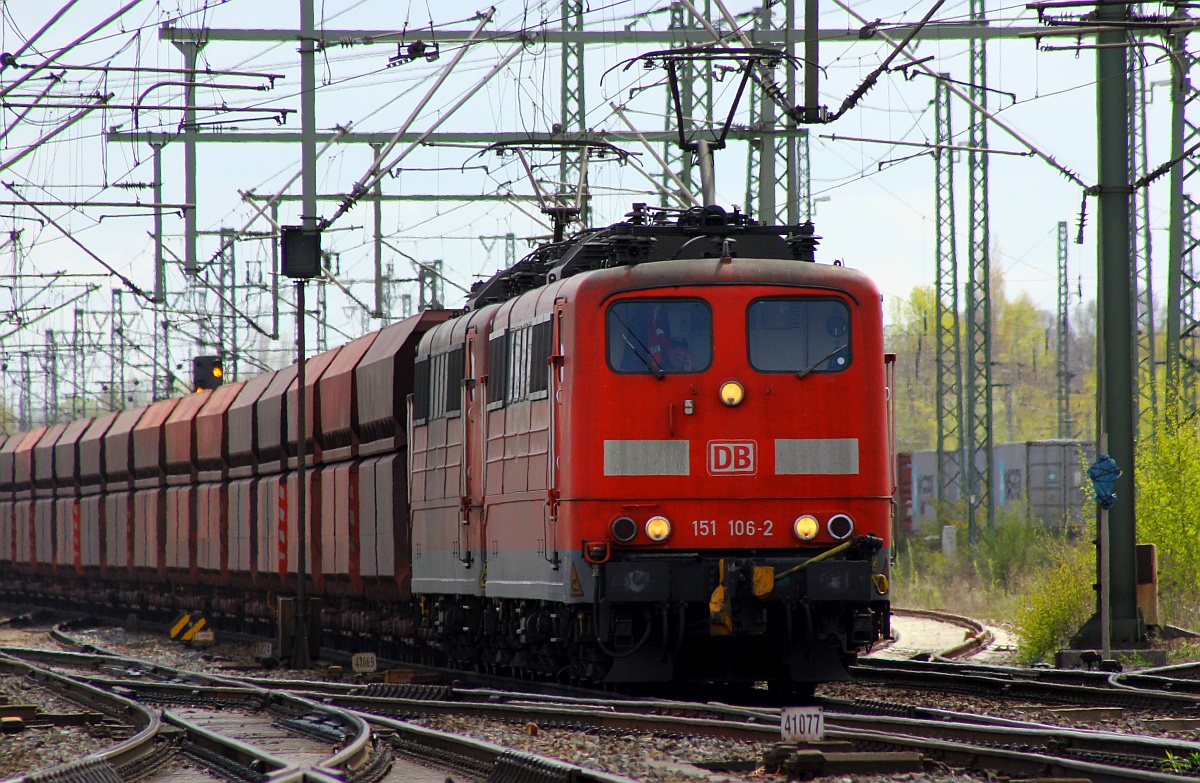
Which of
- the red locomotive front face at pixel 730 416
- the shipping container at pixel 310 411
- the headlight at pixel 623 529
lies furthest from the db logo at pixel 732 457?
the shipping container at pixel 310 411

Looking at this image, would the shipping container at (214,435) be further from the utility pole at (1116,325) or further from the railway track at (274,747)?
the utility pole at (1116,325)

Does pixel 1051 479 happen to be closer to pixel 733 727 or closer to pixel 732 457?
pixel 732 457

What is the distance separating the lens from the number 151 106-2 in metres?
13.4

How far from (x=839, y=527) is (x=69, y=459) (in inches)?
1190

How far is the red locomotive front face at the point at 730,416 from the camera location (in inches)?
527

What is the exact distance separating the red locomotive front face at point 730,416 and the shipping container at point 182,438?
1914cm

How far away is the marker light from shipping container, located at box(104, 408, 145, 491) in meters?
24.5

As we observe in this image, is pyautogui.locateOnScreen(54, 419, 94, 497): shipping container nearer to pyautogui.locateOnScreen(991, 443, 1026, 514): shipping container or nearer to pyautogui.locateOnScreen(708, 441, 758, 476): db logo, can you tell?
pyautogui.locateOnScreen(991, 443, 1026, 514): shipping container

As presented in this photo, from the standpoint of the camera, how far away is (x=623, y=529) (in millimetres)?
13281

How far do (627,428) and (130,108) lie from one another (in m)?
12.8

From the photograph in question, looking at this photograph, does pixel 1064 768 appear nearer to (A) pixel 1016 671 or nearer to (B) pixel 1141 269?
(A) pixel 1016 671

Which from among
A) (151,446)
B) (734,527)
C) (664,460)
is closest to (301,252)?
(664,460)

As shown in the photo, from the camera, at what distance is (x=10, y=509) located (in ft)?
152

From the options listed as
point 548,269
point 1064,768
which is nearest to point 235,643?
point 548,269
